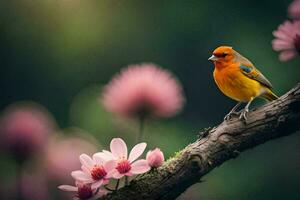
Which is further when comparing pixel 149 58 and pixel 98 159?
pixel 149 58

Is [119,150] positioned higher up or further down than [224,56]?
further down

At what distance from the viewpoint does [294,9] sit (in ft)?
4.55

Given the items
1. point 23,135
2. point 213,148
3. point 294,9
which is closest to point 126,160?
point 213,148

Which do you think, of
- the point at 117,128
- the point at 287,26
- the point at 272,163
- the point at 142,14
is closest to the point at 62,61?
the point at 142,14

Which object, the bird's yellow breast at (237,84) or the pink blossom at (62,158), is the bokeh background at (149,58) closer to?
the pink blossom at (62,158)

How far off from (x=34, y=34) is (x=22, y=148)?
1019mm

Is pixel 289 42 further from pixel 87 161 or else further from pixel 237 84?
pixel 87 161

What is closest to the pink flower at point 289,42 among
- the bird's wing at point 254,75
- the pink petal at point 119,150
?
the bird's wing at point 254,75

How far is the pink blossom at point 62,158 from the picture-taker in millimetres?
1149

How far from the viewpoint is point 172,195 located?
37.1 inches

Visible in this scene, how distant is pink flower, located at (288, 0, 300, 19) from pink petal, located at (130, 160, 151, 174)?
19.7 inches

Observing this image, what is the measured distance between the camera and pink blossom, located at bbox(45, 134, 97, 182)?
1.15 meters

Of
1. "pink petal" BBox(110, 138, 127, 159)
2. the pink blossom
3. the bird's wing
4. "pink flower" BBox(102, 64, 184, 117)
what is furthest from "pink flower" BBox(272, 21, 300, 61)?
the pink blossom

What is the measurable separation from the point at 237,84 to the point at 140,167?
0.30m
